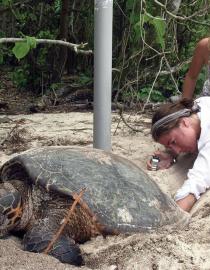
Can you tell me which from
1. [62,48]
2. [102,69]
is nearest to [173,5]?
[62,48]

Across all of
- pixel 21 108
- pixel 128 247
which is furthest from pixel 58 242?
pixel 21 108

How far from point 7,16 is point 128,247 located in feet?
20.0

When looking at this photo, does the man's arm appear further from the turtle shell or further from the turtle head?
the turtle head

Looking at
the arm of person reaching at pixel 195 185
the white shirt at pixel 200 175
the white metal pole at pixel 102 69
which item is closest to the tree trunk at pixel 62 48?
the white metal pole at pixel 102 69

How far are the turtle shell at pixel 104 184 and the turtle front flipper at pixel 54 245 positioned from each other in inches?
6.7

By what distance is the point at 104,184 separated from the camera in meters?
2.01

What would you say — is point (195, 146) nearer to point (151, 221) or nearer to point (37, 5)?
point (151, 221)

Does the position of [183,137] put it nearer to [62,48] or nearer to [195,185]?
[195,185]

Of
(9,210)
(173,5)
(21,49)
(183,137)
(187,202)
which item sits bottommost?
(187,202)

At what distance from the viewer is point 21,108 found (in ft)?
16.6

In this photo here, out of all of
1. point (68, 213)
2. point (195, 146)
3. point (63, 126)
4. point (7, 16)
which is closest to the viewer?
point (68, 213)

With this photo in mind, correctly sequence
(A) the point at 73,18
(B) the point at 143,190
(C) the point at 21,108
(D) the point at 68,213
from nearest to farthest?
(D) the point at 68,213 → (B) the point at 143,190 → (C) the point at 21,108 → (A) the point at 73,18

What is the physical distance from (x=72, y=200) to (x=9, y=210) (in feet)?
0.80

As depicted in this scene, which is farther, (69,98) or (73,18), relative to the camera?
(73,18)
